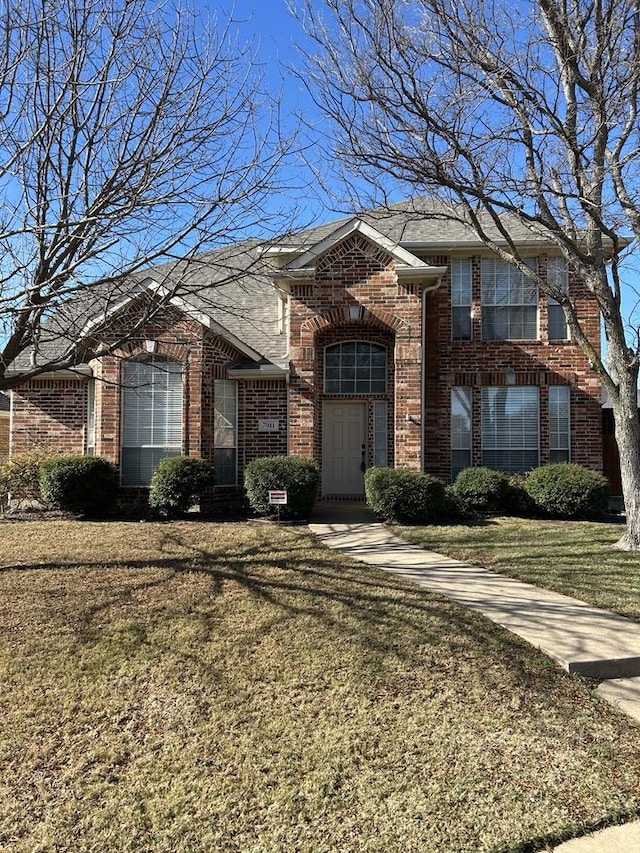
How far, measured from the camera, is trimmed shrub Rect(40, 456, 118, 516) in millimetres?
10703

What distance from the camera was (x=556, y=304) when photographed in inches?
527

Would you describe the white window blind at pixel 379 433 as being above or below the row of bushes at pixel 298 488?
above

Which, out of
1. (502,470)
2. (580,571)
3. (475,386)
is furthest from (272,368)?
(580,571)

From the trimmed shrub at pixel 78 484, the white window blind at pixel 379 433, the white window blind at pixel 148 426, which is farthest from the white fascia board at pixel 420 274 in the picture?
the trimmed shrub at pixel 78 484

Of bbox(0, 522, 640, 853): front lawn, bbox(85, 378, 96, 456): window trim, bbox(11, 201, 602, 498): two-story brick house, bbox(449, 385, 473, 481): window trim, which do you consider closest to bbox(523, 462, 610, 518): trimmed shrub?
bbox(11, 201, 602, 498): two-story brick house

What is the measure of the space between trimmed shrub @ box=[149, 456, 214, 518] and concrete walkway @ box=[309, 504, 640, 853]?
3052mm

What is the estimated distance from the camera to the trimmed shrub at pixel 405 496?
1047cm

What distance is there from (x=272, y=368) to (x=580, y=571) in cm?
723

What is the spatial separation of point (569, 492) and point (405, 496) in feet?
11.1

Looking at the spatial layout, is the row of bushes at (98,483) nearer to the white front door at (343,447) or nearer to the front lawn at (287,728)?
the white front door at (343,447)

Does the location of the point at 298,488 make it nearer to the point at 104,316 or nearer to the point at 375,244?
the point at 104,316

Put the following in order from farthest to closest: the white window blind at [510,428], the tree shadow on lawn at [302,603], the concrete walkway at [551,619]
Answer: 1. the white window blind at [510,428]
2. the tree shadow on lawn at [302,603]
3. the concrete walkway at [551,619]

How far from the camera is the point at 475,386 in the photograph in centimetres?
1347

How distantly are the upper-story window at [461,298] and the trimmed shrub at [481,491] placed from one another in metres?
3.51
